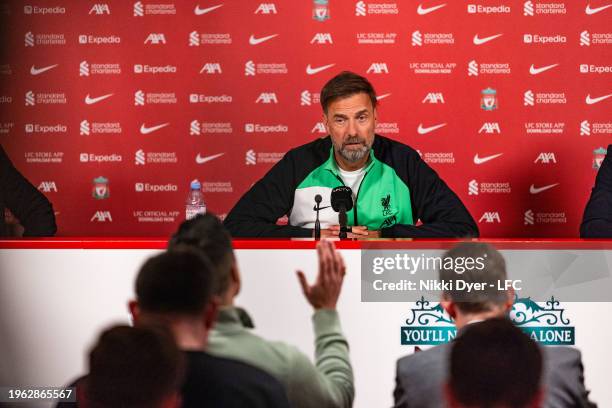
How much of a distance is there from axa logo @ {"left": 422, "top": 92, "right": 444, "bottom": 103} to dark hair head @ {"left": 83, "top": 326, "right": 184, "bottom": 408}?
4.24 m

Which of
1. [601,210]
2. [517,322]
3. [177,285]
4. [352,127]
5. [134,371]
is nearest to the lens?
[134,371]

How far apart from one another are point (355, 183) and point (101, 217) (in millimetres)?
2604

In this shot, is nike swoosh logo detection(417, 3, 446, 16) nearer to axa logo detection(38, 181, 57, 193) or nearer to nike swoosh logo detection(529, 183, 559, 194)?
nike swoosh logo detection(529, 183, 559, 194)

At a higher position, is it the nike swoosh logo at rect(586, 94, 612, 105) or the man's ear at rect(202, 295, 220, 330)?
the nike swoosh logo at rect(586, 94, 612, 105)

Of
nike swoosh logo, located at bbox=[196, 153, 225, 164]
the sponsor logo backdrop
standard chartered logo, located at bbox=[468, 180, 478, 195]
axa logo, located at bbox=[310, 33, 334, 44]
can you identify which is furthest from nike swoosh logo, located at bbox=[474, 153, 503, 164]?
nike swoosh logo, located at bbox=[196, 153, 225, 164]

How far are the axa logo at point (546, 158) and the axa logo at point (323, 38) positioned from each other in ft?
5.75

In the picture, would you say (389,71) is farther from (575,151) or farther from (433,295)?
(433,295)

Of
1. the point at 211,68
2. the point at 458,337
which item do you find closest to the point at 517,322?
the point at 458,337

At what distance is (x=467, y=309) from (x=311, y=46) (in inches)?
143

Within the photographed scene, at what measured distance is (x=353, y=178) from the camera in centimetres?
396

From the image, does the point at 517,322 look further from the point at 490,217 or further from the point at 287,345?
the point at 490,217

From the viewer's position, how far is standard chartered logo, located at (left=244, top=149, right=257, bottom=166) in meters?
5.73

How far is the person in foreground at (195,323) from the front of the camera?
5.66 ft

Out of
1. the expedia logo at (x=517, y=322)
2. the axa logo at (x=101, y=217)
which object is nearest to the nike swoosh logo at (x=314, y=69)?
the axa logo at (x=101, y=217)
